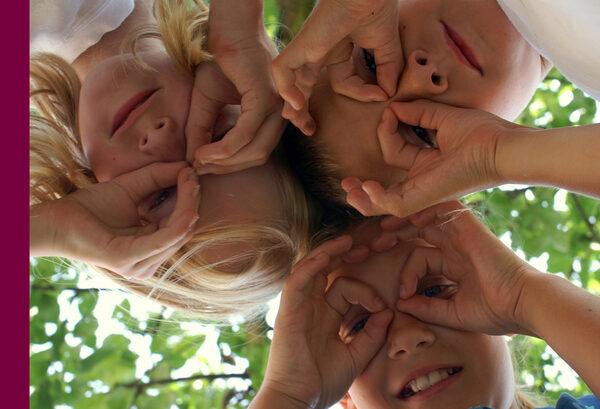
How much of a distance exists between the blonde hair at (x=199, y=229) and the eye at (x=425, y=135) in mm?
354

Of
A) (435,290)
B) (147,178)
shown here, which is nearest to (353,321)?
(435,290)

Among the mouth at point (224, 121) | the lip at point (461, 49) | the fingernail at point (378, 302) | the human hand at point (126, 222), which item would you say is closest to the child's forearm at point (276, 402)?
the fingernail at point (378, 302)

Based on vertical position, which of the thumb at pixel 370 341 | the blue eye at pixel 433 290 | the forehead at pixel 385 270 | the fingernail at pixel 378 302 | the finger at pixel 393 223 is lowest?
the thumb at pixel 370 341

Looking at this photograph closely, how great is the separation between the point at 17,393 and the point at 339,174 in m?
0.97

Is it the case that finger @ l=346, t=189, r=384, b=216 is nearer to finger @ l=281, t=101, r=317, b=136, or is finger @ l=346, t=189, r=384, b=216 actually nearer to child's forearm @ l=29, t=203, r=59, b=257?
finger @ l=281, t=101, r=317, b=136

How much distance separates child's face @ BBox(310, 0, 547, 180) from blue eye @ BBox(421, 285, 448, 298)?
1.30ft

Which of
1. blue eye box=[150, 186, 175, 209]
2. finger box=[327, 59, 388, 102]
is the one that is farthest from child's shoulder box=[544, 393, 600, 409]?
blue eye box=[150, 186, 175, 209]

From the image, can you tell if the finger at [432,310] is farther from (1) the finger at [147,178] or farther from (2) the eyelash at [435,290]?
(1) the finger at [147,178]

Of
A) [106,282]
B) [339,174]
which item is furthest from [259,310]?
[339,174]

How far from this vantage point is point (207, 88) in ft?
4.77

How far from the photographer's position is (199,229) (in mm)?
1463

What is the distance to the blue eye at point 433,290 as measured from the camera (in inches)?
61.9

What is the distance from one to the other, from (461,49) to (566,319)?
62 centimetres

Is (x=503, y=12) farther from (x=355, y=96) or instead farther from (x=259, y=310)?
(x=259, y=310)
